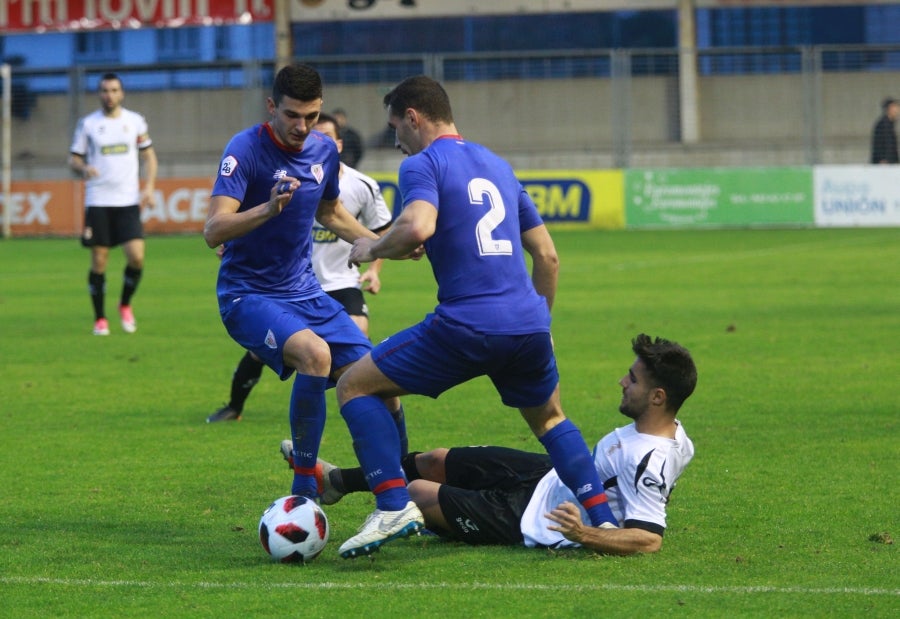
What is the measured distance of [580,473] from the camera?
5.69 metres

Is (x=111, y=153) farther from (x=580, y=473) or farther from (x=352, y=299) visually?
(x=580, y=473)

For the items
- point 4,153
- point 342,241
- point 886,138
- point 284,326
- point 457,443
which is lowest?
point 457,443

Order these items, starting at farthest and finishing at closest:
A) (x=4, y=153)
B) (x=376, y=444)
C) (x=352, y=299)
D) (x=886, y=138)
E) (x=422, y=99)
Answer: (x=4, y=153)
(x=886, y=138)
(x=352, y=299)
(x=376, y=444)
(x=422, y=99)

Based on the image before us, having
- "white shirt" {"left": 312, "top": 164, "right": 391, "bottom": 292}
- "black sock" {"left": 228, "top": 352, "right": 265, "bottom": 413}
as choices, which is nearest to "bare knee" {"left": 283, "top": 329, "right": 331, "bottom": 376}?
"black sock" {"left": 228, "top": 352, "right": 265, "bottom": 413}

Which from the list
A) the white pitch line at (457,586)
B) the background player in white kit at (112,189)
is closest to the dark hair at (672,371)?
the white pitch line at (457,586)

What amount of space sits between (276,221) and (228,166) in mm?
411

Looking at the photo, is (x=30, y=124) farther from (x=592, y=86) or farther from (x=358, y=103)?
(x=592, y=86)

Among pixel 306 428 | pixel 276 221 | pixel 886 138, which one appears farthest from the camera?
pixel 886 138

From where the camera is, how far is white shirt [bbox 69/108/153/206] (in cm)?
1470

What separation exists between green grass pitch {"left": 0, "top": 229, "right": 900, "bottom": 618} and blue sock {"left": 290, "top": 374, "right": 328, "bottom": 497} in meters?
0.28

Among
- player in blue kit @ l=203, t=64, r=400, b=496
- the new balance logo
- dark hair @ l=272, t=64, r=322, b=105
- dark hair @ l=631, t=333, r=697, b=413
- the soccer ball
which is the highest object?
dark hair @ l=272, t=64, r=322, b=105

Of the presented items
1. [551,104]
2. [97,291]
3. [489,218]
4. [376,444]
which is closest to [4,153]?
[551,104]

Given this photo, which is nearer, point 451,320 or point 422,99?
point 451,320

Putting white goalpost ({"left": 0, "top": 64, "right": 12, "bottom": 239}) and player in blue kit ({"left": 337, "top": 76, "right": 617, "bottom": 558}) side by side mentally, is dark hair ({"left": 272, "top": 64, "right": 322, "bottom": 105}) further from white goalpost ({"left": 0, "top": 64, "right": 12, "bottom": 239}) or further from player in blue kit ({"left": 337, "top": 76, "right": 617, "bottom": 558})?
white goalpost ({"left": 0, "top": 64, "right": 12, "bottom": 239})
